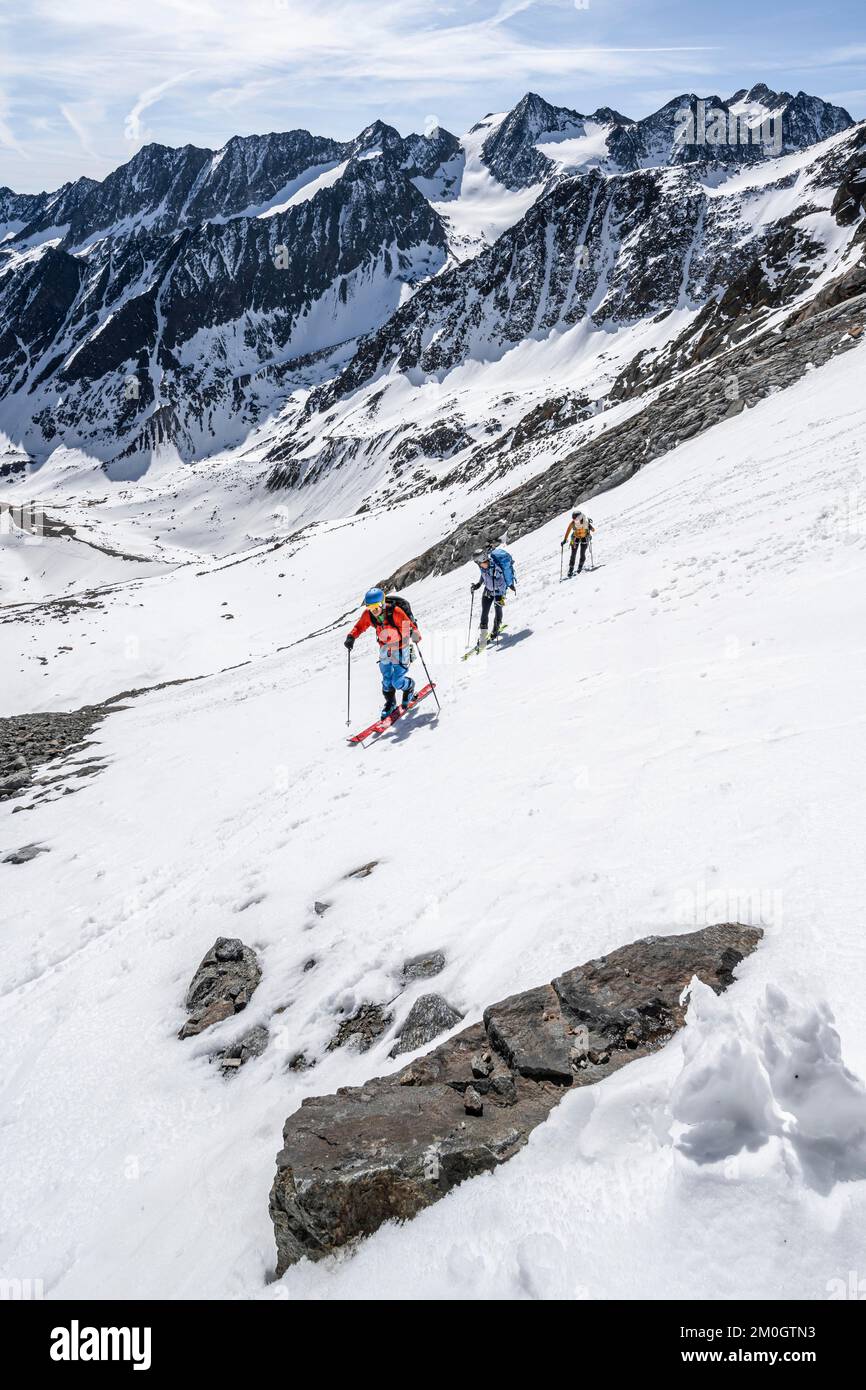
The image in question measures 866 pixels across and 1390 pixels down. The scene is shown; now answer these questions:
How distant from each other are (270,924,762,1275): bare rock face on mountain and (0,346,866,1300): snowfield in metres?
0.13

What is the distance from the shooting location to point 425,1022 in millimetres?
4816

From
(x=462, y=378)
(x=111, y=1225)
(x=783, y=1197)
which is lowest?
(x=111, y=1225)

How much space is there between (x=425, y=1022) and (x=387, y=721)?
779 centimetres

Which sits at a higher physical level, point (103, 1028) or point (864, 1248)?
point (864, 1248)

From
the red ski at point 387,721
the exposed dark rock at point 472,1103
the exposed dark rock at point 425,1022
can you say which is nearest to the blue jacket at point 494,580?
the red ski at point 387,721

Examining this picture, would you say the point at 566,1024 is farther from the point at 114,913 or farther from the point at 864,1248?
the point at 114,913

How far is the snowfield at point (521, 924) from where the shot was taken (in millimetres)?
2734

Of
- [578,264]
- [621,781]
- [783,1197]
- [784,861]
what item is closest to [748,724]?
[621,781]

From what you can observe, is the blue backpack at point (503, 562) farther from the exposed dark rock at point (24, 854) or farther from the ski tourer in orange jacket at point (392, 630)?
the exposed dark rock at point (24, 854)

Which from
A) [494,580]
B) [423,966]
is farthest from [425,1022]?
[494,580]

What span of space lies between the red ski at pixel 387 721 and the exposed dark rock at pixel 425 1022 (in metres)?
7.14

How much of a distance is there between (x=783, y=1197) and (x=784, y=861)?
2383 millimetres

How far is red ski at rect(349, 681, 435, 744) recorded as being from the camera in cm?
1199

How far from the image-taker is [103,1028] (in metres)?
6.43
